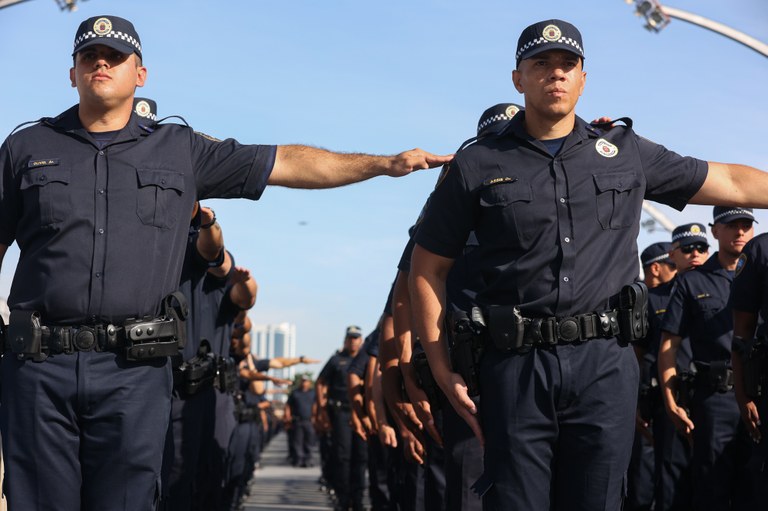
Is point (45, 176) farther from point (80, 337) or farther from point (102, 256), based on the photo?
point (80, 337)

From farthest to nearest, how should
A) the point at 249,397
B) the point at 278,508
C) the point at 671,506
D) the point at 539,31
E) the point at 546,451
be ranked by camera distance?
the point at 249,397, the point at 278,508, the point at 671,506, the point at 539,31, the point at 546,451

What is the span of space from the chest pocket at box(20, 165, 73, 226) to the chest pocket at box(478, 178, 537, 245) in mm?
1719

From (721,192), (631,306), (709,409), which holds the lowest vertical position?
(709,409)

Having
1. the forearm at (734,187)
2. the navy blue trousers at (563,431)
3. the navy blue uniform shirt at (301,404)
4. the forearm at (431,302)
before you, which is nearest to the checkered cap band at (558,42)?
the forearm at (734,187)

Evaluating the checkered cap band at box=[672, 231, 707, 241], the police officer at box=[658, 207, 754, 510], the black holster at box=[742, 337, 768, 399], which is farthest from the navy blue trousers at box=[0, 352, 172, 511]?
the checkered cap band at box=[672, 231, 707, 241]

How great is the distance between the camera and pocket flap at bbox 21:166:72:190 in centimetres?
520

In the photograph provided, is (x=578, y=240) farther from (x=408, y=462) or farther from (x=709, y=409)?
(x=709, y=409)

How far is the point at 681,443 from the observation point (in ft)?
33.2

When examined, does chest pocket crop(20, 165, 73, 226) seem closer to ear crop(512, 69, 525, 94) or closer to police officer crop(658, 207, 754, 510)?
ear crop(512, 69, 525, 94)

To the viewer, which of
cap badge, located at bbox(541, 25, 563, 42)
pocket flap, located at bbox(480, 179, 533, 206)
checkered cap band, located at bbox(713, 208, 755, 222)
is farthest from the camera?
checkered cap band, located at bbox(713, 208, 755, 222)

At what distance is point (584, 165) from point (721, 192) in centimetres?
61

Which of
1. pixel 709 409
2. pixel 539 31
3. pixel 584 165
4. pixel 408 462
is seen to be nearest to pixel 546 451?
pixel 584 165

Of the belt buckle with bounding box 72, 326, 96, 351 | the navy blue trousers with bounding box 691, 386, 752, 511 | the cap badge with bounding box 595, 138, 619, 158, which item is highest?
the cap badge with bounding box 595, 138, 619, 158

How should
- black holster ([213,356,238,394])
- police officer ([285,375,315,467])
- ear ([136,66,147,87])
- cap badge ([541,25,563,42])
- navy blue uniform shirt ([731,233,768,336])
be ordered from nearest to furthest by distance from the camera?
1. cap badge ([541,25,563,42])
2. ear ([136,66,147,87])
3. navy blue uniform shirt ([731,233,768,336])
4. black holster ([213,356,238,394])
5. police officer ([285,375,315,467])
